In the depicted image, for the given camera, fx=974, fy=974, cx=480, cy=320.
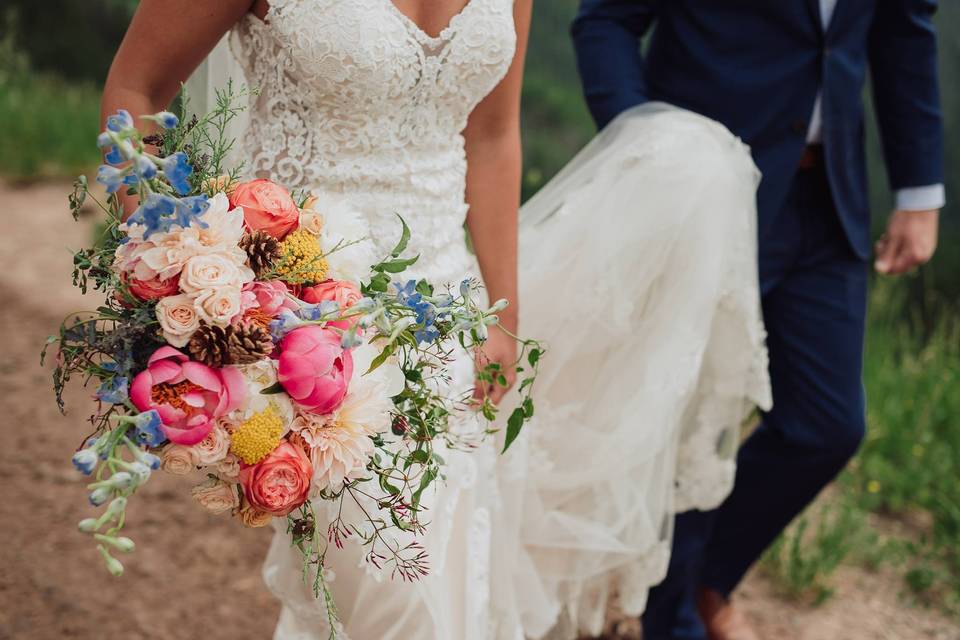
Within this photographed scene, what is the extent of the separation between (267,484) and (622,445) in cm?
130

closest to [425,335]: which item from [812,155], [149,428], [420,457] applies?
[420,457]

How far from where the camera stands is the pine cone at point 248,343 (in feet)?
4.02

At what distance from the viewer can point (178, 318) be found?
4.00 ft

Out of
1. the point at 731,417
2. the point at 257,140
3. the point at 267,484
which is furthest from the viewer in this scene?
the point at 731,417

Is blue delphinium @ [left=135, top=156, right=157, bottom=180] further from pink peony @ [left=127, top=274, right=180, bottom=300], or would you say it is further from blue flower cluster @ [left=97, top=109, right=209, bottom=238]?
pink peony @ [left=127, top=274, right=180, bottom=300]

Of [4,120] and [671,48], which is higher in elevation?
[671,48]

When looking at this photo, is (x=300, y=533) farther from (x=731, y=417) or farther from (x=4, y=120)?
(x=4, y=120)

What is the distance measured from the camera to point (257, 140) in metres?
1.87

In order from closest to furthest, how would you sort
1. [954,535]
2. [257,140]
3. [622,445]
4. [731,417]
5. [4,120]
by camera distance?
[257,140]
[622,445]
[731,417]
[954,535]
[4,120]

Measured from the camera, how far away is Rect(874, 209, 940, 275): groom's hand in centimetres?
285

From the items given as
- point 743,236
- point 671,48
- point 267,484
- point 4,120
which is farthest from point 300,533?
point 4,120

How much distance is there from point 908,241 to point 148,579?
2556 mm

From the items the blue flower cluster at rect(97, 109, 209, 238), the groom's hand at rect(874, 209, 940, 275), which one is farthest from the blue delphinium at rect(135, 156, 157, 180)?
the groom's hand at rect(874, 209, 940, 275)

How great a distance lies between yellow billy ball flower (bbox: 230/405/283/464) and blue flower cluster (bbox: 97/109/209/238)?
257 millimetres
